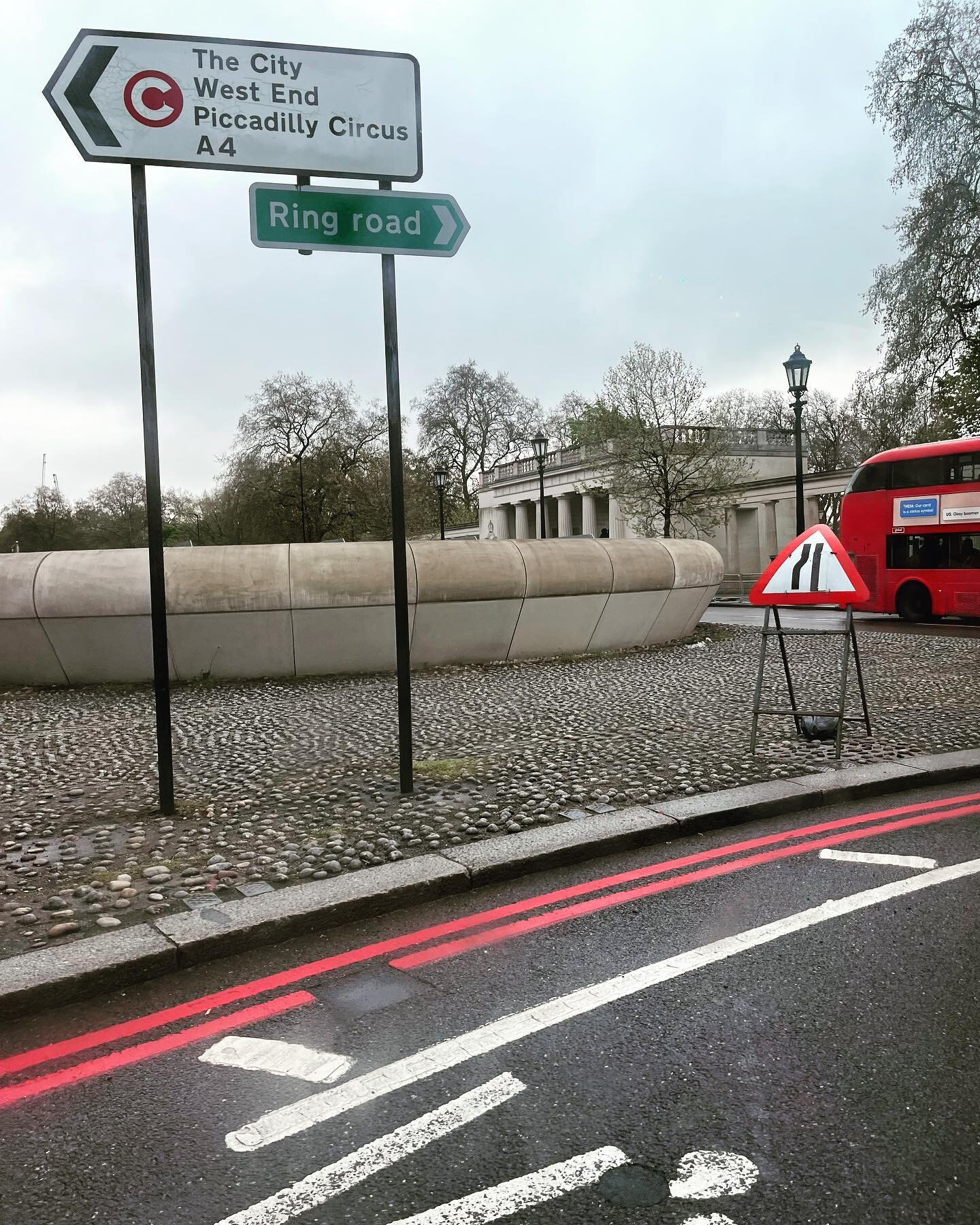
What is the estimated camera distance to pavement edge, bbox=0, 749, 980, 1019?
354 centimetres

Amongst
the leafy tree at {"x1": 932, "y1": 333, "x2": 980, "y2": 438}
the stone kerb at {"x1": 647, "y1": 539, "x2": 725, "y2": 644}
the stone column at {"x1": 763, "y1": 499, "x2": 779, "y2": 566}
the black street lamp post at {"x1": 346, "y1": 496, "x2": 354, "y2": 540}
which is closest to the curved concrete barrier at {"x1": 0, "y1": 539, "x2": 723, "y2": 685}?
the stone kerb at {"x1": 647, "y1": 539, "x2": 725, "y2": 644}

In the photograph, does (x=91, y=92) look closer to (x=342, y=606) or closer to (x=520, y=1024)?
(x=520, y=1024)

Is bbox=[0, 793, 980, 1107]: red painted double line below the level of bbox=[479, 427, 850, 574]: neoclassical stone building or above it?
below

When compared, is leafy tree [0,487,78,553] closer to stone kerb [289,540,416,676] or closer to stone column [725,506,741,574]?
stone column [725,506,741,574]

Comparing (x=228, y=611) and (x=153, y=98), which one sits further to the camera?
(x=228, y=611)

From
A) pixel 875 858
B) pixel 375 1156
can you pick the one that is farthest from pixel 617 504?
pixel 375 1156

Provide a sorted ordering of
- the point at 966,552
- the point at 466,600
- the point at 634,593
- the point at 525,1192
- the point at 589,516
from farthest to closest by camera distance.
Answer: the point at 589,516, the point at 966,552, the point at 634,593, the point at 466,600, the point at 525,1192

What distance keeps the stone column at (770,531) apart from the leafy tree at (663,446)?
8.84 m

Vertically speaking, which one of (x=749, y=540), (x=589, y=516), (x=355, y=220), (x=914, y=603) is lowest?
(x=914, y=603)

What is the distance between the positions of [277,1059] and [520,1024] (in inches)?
30.8

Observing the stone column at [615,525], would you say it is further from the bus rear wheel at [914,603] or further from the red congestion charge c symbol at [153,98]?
the red congestion charge c symbol at [153,98]

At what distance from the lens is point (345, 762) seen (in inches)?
279

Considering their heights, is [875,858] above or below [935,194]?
below

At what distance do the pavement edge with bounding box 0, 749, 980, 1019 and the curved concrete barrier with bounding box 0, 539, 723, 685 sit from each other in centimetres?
701
